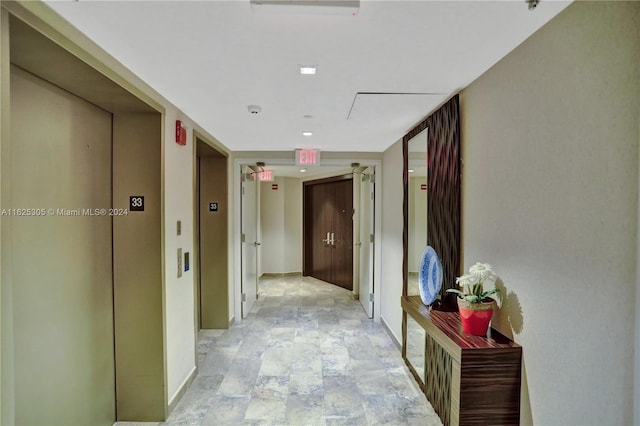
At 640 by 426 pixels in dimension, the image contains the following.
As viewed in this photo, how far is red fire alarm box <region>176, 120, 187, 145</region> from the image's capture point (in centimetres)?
239

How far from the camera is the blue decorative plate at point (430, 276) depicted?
7.36 ft

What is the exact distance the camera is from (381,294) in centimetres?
426

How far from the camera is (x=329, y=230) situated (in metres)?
6.51

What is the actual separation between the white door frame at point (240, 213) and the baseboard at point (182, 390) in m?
1.44

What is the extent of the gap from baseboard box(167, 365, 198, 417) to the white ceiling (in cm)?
223

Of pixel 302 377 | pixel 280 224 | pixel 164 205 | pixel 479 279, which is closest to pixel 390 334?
pixel 302 377

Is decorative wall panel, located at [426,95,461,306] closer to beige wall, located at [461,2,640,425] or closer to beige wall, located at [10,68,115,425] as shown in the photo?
beige wall, located at [461,2,640,425]

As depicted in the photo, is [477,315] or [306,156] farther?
[306,156]

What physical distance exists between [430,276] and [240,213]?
2.74m

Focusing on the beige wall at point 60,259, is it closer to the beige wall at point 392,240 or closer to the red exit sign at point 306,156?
the red exit sign at point 306,156

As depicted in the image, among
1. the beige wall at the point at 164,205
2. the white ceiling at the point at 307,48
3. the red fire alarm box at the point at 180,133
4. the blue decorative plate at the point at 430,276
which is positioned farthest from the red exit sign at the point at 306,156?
the blue decorative plate at the point at 430,276

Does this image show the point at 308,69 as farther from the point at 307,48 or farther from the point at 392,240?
the point at 392,240

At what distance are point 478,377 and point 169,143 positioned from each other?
2.44 m

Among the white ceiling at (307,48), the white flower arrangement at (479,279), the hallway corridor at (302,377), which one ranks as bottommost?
the hallway corridor at (302,377)
